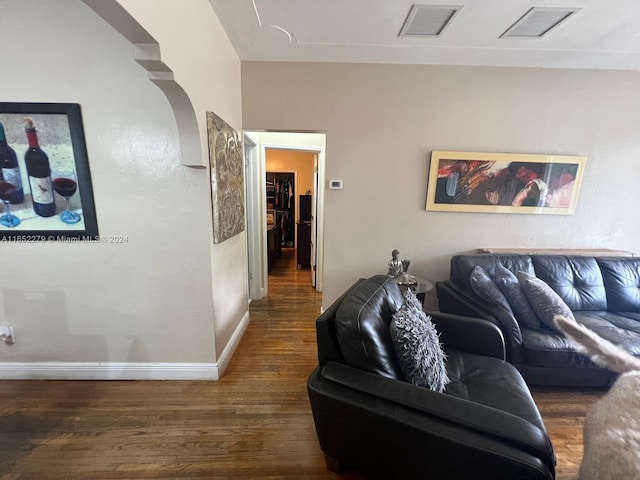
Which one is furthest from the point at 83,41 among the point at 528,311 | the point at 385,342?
the point at 528,311

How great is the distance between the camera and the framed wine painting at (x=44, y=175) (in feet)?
5.14

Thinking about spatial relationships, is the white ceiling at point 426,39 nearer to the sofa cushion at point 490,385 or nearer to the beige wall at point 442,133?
the beige wall at point 442,133

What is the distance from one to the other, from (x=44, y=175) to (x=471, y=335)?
290 centimetres

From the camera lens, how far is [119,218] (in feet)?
5.62

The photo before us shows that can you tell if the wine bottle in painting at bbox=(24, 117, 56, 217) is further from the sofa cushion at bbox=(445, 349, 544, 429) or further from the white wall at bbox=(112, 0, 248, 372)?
the sofa cushion at bbox=(445, 349, 544, 429)

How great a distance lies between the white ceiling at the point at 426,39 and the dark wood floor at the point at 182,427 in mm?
2649

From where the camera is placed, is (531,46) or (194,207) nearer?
(194,207)

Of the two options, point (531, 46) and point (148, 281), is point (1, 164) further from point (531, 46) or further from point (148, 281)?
point (531, 46)

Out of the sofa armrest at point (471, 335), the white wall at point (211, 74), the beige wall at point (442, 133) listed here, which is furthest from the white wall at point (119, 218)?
the sofa armrest at point (471, 335)

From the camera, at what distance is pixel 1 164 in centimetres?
159

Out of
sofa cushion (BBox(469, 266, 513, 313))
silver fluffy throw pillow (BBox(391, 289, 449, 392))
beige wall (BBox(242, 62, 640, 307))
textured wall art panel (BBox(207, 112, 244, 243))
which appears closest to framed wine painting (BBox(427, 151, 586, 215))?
beige wall (BBox(242, 62, 640, 307))

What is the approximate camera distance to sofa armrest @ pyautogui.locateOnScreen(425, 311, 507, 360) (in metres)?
1.51

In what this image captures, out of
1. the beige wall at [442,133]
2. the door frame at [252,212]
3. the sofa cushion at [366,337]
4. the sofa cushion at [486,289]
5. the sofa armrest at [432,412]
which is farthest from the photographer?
the door frame at [252,212]

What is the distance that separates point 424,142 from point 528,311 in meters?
1.69
